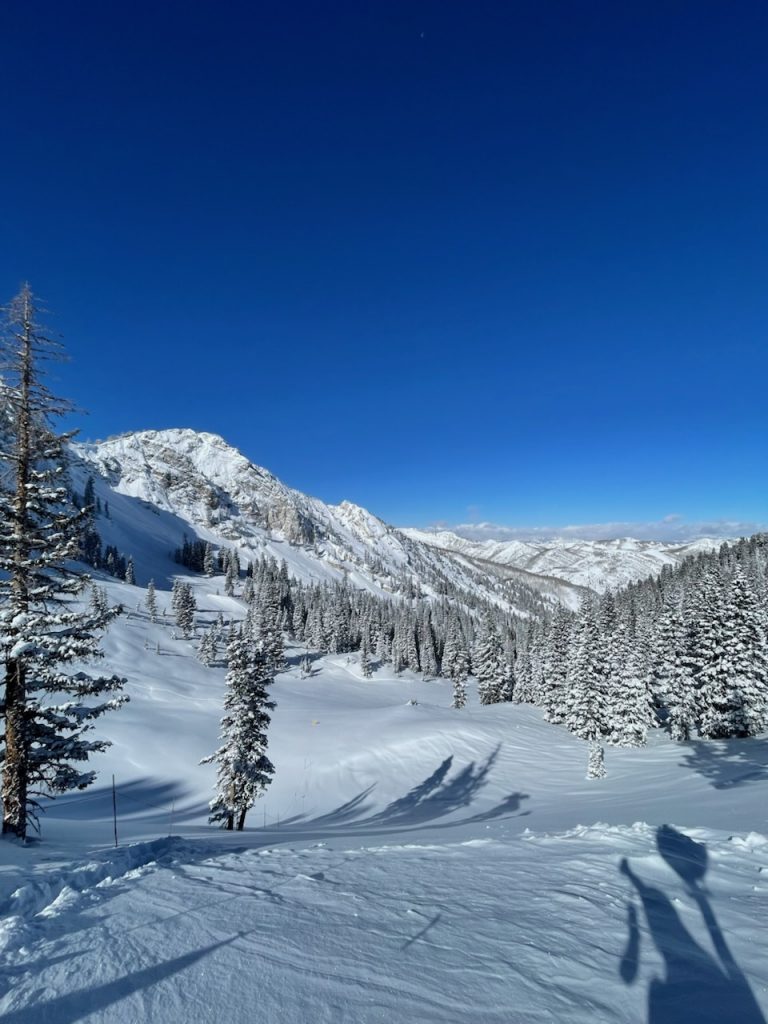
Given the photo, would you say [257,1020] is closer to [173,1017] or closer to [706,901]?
[173,1017]

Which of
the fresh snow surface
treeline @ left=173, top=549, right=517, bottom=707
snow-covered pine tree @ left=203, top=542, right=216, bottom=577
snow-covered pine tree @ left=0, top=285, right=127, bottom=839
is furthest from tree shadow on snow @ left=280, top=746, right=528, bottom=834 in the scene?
snow-covered pine tree @ left=203, top=542, right=216, bottom=577

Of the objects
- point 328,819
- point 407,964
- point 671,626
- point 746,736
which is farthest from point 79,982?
point 671,626

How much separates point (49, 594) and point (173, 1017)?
10535 mm

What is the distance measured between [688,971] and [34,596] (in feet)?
43.2

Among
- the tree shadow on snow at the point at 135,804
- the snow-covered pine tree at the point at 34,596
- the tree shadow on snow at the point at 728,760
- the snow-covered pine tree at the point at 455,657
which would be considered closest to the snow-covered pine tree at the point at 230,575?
the snow-covered pine tree at the point at 455,657

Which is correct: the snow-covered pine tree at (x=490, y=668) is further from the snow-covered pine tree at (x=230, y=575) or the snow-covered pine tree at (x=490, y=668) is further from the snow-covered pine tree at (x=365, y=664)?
the snow-covered pine tree at (x=230, y=575)

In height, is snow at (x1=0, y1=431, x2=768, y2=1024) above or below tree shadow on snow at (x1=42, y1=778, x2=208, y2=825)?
above

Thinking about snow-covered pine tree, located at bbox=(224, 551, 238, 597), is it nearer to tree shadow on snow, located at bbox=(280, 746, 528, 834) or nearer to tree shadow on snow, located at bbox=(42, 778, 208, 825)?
tree shadow on snow, located at bbox=(42, 778, 208, 825)

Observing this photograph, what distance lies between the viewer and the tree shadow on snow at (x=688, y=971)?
3779 millimetres

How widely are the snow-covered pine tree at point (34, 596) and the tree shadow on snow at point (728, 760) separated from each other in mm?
24748

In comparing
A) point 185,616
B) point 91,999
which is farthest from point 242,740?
point 185,616

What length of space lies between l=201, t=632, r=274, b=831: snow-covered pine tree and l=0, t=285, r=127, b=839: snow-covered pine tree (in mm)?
13877

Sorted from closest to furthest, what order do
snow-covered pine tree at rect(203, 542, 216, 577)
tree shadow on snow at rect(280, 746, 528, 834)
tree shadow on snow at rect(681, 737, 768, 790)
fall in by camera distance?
tree shadow on snow at rect(681, 737, 768, 790) < tree shadow on snow at rect(280, 746, 528, 834) < snow-covered pine tree at rect(203, 542, 216, 577)

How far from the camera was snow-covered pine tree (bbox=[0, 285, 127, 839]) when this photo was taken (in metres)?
11.0
